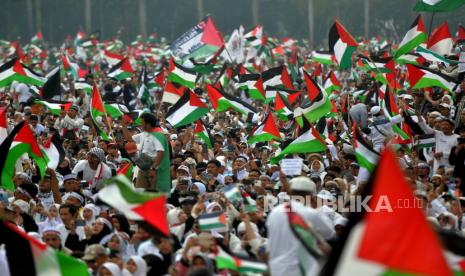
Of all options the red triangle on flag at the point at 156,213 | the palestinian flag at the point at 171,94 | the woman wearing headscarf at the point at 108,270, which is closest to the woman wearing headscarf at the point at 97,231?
the woman wearing headscarf at the point at 108,270

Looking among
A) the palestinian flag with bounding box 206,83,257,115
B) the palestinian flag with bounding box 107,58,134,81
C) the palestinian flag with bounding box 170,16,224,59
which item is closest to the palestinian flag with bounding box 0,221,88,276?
the palestinian flag with bounding box 206,83,257,115

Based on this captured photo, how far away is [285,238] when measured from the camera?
897cm

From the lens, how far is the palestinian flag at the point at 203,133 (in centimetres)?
1828

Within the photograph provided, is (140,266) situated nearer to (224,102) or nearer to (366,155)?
(366,155)

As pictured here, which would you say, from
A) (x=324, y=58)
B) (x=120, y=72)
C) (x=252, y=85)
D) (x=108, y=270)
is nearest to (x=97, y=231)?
(x=108, y=270)

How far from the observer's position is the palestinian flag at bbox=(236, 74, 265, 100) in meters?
22.0

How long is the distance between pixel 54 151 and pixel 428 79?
5.66 m

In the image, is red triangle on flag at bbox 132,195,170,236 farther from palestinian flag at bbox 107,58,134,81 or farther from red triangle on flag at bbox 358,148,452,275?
palestinian flag at bbox 107,58,134,81

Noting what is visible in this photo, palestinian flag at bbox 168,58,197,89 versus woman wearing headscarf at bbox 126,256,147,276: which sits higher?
palestinian flag at bbox 168,58,197,89

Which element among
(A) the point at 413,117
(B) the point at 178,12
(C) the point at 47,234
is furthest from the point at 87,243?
(B) the point at 178,12

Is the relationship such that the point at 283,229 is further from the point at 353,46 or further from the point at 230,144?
the point at 353,46

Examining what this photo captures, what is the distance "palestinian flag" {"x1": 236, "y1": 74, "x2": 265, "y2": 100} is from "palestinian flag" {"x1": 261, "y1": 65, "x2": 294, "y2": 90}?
41 cm

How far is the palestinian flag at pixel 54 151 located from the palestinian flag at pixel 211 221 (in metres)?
4.81

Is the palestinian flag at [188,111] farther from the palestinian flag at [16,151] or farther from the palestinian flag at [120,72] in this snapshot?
the palestinian flag at [120,72]
